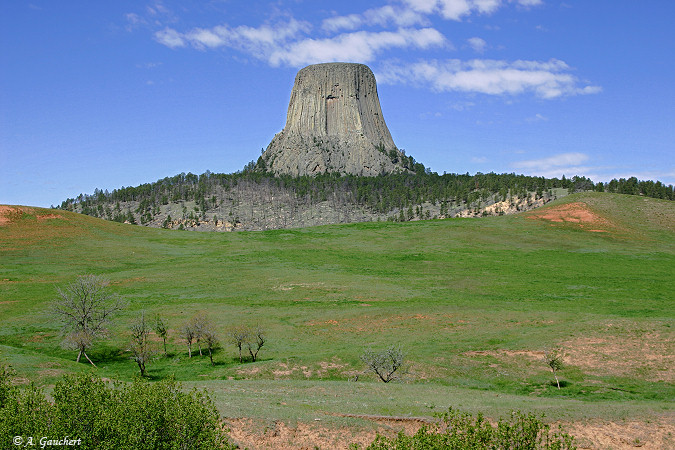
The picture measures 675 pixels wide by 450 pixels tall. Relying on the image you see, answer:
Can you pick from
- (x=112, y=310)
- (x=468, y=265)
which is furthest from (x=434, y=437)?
(x=468, y=265)

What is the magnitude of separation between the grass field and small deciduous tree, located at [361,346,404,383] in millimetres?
1314

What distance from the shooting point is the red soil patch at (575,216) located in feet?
405

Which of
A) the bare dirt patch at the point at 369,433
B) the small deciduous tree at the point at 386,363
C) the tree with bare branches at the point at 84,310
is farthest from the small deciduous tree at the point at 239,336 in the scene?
the bare dirt patch at the point at 369,433

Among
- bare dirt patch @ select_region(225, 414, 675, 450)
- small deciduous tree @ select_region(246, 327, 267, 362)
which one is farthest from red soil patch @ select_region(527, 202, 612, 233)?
bare dirt patch @ select_region(225, 414, 675, 450)

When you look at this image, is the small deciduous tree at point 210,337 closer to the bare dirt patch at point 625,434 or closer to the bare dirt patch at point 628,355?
the bare dirt patch at point 628,355

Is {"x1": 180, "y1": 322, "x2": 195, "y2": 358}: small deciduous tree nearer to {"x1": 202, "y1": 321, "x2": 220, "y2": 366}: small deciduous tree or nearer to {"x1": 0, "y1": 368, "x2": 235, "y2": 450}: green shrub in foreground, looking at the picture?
{"x1": 202, "y1": 321, "x2": 220, "y2": 366}: small deciduous tree

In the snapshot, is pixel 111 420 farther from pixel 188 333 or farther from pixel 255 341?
pixel 188 333

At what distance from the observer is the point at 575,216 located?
129125 mm

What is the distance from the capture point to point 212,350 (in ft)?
168

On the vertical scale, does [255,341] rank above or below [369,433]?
below

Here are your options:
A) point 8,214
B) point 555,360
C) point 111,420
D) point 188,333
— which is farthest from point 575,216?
point 8,214

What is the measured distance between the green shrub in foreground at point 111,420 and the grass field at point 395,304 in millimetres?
7315

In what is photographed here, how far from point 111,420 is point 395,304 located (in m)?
50.8

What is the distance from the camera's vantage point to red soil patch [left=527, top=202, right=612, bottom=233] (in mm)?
123344
